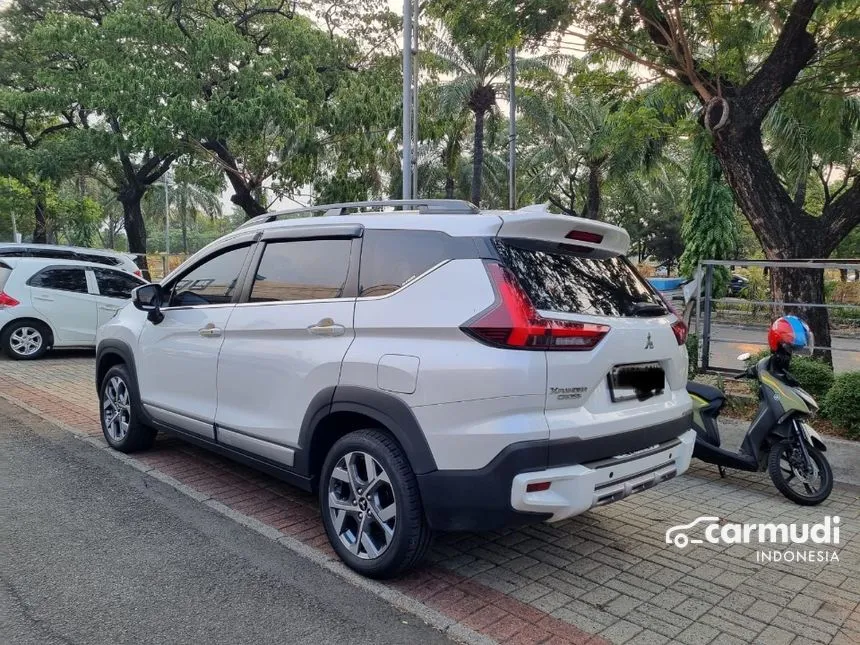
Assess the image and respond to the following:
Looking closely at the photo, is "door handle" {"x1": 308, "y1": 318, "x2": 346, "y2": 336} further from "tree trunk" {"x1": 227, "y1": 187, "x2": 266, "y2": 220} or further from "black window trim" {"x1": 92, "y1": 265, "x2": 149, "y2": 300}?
"tree trunk" {"x1": 227, "y1": 187, "x2": 266, "y2": 220}

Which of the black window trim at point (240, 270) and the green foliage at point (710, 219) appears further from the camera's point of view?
the green foliage at point (710, 219)

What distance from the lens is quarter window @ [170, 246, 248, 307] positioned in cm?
452

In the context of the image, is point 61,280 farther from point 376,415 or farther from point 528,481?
point 528,481

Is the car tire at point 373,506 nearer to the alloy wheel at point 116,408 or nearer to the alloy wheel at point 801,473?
the alloy wheel at point 116,408

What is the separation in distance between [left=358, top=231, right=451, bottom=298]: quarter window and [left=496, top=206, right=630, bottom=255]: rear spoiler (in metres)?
0.33

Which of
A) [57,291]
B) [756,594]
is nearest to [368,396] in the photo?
[756,594]

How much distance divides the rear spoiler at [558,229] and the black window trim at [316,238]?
2.85 ft

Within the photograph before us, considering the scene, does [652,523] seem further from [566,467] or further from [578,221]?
[578,221]

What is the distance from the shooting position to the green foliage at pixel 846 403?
5543mm

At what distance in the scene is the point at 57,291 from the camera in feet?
35.6

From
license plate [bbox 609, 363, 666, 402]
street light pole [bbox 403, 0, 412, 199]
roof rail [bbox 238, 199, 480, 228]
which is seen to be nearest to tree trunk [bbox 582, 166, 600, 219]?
street light pole [bbox 403, 0, 412, 199]

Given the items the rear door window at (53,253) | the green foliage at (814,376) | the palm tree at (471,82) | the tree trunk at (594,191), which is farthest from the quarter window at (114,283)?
the tree trunk at (594,191)

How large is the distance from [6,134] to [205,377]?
21.2 meters

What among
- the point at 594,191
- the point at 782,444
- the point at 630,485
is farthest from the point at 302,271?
the point at 594,191
